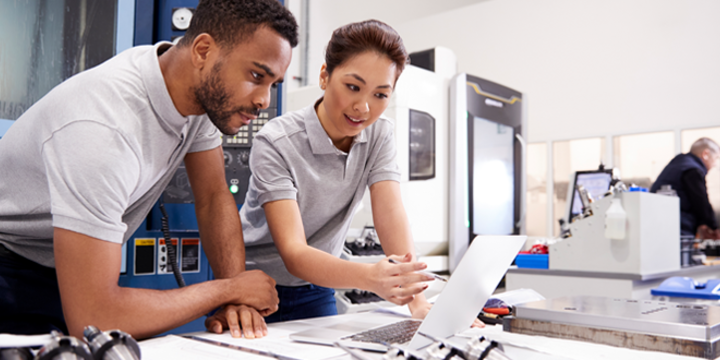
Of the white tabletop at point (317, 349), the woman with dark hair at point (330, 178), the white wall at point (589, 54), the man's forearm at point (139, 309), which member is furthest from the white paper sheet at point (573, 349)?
the white wall at point (589, 54)

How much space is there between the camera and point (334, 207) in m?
1.41

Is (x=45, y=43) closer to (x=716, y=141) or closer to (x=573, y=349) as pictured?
(x=573, y=349)

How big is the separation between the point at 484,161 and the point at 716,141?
8.78ft

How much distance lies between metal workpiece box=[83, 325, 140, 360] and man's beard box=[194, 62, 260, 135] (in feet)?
1.79

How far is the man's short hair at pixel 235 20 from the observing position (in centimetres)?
107

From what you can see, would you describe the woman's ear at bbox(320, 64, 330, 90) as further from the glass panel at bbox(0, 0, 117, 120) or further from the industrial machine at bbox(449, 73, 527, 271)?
the industrial machine at bbox(449, 73, 527, 271)

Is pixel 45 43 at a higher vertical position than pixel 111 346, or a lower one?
higher

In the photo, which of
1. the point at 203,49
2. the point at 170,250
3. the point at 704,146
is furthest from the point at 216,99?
the point at 704,146

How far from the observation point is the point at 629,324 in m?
0.99

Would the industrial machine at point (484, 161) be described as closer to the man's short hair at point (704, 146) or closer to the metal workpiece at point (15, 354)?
the man's short hair at point (704, 146)

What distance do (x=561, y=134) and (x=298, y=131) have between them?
4607 mm

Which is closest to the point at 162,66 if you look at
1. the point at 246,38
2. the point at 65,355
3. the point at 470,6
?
the point at 246,38

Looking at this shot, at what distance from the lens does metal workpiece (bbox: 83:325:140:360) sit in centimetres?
63

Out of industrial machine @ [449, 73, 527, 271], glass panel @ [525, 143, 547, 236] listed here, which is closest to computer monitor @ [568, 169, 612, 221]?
industrial machine @ [449, 73, 527, 271]
